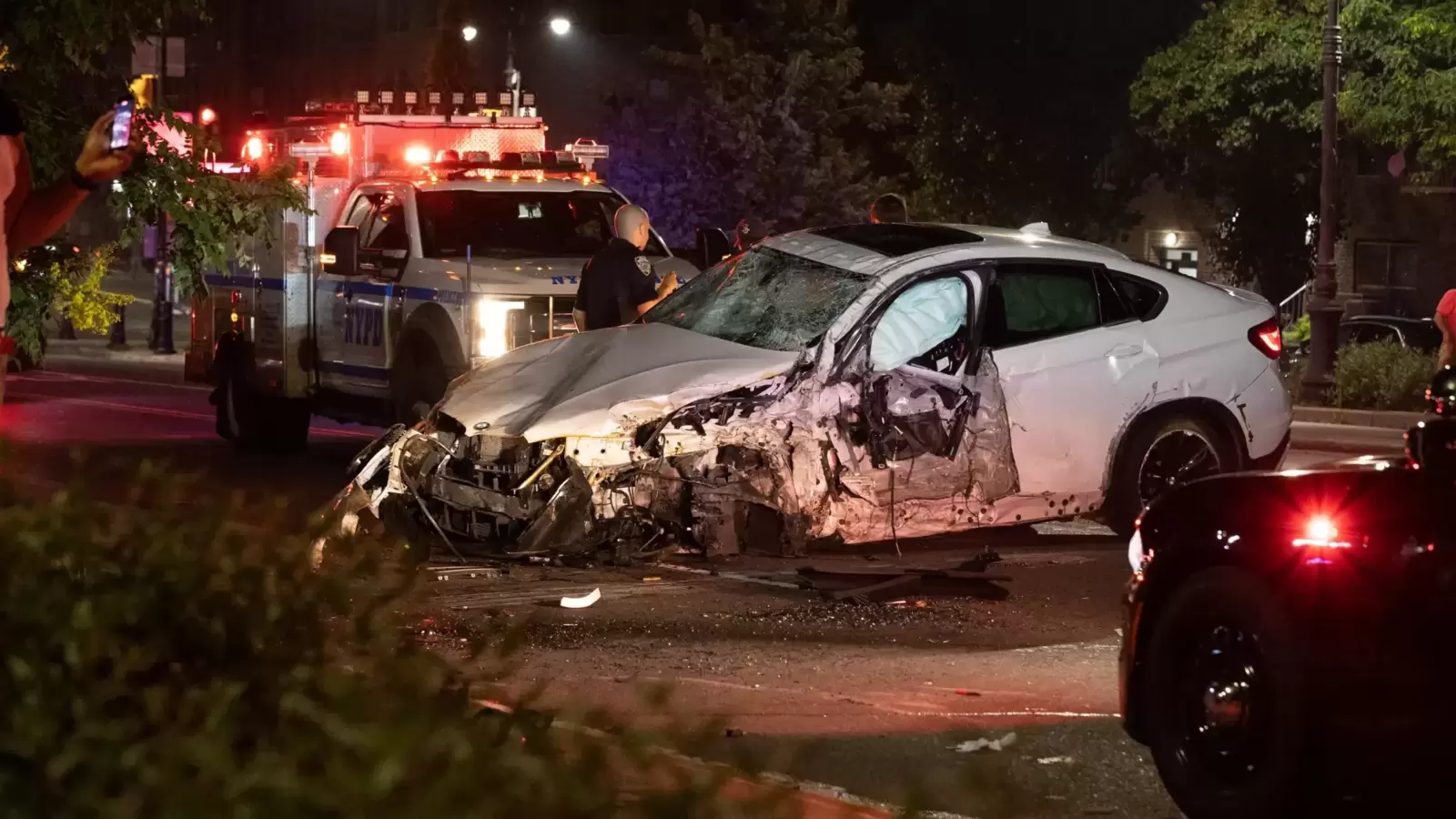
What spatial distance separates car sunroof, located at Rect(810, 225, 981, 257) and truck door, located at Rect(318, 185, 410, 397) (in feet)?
14.1

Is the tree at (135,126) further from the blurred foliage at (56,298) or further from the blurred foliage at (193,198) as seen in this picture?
the blurred foliage at (56,298)

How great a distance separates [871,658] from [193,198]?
5.22 metres

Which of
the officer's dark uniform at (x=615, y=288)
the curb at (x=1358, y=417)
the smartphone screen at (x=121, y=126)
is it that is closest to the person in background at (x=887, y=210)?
the officer's dark uniform at (x=615, y=288)

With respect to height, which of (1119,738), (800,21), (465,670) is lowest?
(1119,738)

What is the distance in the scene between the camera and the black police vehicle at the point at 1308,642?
18.3 feet

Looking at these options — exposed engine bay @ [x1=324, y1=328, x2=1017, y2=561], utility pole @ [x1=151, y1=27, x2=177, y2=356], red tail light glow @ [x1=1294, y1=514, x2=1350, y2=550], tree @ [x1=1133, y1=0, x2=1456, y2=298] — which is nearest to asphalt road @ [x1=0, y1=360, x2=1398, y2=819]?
exposed engine bay @ [x1=324, y1=328, x2=1017, y2=561]

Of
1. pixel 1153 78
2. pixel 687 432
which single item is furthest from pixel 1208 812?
pixel 1153 78

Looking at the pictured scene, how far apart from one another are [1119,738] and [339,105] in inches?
427

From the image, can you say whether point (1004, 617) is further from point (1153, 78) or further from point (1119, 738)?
point (1153, 78)

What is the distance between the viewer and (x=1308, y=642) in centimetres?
574

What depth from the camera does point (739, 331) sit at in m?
10.9

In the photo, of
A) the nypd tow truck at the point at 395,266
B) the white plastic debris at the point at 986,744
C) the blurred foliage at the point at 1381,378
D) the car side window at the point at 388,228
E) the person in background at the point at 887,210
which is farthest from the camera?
the blurred foliage at the point at 1381,378

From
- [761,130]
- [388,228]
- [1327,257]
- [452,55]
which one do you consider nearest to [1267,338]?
[388,228]

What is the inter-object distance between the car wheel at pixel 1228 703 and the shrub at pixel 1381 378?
57.2ft
